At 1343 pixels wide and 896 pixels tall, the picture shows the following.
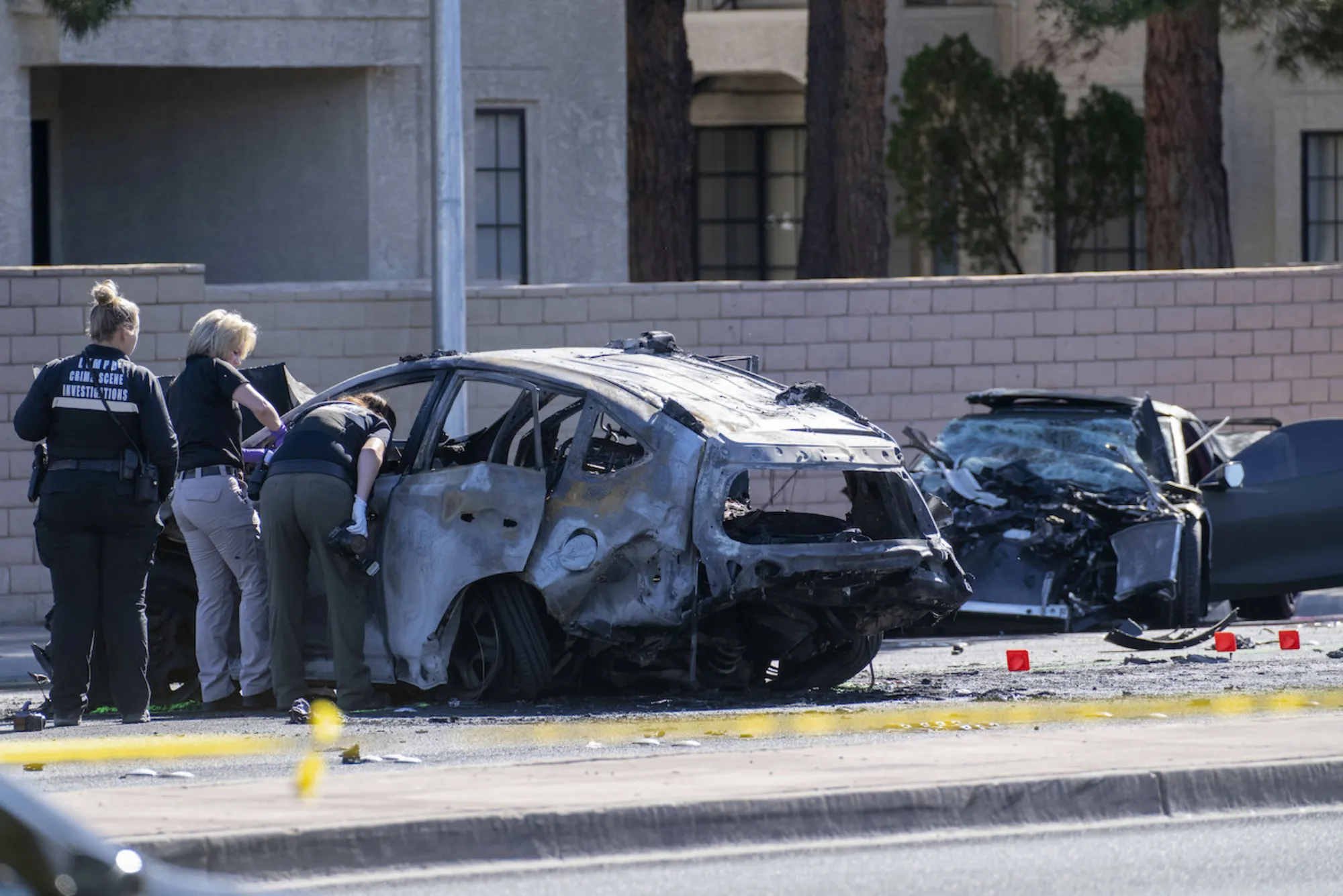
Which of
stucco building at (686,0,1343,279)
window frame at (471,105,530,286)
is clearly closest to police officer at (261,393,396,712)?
window frame at (471,105,530,286)

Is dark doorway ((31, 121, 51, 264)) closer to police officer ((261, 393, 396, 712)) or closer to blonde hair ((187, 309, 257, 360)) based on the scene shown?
blonde hair ((187, 309, 257, 360))

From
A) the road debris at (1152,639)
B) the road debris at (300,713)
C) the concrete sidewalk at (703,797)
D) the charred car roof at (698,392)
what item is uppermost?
the charred car roof at (698,392)

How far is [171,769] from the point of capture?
8.11 meters

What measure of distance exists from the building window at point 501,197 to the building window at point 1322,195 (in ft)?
41.8

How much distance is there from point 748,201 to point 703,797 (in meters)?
24.0

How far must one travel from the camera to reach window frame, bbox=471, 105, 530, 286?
760 inches

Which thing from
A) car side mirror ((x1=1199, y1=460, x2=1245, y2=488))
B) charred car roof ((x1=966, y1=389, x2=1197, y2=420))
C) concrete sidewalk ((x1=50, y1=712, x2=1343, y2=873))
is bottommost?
concrete sidewalk ((x1=50, y1=712, x2=1343, y2=873))

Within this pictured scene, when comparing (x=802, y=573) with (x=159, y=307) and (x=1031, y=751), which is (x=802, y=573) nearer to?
(x=1031, y=751)

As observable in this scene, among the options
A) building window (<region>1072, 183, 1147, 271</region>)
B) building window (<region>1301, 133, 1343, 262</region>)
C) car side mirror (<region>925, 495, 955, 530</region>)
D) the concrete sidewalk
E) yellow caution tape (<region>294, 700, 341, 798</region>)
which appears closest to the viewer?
the concrete sidewalk

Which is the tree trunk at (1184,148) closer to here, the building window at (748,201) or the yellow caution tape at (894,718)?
the building window at (748,201)

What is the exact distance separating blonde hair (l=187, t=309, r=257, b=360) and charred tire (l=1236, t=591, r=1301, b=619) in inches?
Result: 305

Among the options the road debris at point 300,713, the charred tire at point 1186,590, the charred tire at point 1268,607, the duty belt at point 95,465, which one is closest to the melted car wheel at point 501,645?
the road debris at point 300,713

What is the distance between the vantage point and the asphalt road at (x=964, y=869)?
258 inches

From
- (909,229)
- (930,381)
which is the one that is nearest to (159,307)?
(930,381)
